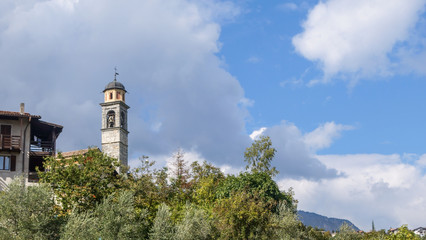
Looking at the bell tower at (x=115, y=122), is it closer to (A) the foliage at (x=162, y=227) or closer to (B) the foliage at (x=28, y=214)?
(A) the foliage at (x=162, y=227)

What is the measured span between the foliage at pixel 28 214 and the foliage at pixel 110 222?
137 cm

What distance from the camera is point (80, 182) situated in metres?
42.4

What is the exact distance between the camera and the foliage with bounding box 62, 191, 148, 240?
35.6 meters

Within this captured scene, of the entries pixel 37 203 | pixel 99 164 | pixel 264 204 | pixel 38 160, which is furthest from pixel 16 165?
pixel 264 204

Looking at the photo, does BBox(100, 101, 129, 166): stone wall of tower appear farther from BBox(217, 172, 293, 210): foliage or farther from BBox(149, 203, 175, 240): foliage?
BBox(149, 203, 175, 240): foliage

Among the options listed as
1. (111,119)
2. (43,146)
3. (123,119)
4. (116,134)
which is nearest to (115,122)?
(111,119)

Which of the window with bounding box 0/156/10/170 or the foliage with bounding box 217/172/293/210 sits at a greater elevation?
the window with bounding box 0/156/10/170

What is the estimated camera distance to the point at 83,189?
136 ft

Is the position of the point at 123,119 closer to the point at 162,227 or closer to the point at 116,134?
the point at 116,134

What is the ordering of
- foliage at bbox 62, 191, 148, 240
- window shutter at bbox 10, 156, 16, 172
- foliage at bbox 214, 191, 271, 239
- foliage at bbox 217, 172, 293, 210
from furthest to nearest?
1. window shutter at bbox 10, 156, 16, 172
2. foliage at bbox 217, 172, 293, 210
3. foliage at bbox 214, 191, 271, 239
4. foliage at bbox 62, 191, 148, 240

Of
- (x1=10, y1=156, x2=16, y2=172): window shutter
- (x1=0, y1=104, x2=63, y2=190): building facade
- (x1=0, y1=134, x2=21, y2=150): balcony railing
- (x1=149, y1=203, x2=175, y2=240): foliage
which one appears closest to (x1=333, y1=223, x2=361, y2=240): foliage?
(x1=149, y1=203, x2=175, y2=240): foliage

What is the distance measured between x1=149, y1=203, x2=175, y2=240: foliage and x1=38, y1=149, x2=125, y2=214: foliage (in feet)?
16.4

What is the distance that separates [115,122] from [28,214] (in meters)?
49.5

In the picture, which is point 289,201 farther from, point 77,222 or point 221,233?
point 77,222
